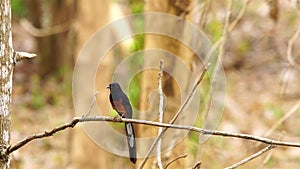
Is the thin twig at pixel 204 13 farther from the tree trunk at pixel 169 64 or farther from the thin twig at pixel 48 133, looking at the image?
the thin twig at pixel 48 133

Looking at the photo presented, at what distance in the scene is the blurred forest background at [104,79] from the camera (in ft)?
12.9

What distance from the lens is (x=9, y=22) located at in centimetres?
90

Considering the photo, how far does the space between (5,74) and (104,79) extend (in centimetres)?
307

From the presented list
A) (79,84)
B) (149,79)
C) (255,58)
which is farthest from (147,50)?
(255,58)

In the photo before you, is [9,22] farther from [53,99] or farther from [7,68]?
[53,99]

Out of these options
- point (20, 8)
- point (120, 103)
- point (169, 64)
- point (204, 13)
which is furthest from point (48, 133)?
point (20, 8)

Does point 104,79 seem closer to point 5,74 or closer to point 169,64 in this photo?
point 169,64

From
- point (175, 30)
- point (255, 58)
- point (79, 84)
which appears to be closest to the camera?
point (175, 30)

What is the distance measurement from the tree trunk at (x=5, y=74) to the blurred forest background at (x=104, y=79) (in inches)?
67.2

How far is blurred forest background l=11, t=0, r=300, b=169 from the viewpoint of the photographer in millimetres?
3945

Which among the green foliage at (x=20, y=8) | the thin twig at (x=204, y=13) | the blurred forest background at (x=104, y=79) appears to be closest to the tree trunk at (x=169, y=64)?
the thin twig at (x=204, y=13)

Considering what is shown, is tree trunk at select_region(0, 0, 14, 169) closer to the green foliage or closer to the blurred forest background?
the blurred forest background

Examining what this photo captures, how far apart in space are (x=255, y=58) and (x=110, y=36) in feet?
9.09

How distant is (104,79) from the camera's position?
3.96 metres
